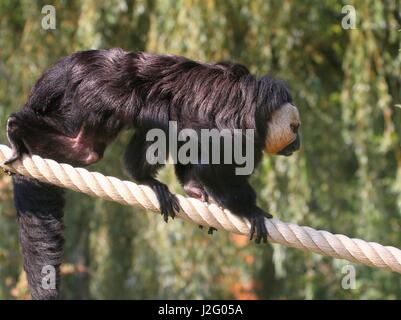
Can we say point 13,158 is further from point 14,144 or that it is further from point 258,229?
point 258,229

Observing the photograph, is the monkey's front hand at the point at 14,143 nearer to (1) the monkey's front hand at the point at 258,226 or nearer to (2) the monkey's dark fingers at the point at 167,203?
(2) the monkey's dark fingers at the point at 167,203

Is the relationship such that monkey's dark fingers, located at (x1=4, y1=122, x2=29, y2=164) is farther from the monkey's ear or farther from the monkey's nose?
the monkey's ear

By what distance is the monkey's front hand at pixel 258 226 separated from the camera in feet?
9.79

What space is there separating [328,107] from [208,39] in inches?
48.3

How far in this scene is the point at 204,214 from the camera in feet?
9.36

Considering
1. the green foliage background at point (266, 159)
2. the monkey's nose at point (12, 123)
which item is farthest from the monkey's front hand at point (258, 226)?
the green foliage background at point (266, 159)

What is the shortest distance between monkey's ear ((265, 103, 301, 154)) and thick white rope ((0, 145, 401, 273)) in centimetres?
43

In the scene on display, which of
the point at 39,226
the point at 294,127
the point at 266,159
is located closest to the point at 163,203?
the point at 39,226

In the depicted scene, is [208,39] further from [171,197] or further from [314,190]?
[171,197]

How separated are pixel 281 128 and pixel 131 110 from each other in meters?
0.64

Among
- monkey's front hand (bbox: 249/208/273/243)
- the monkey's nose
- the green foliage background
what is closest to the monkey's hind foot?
monkey's front hand (bbox: 249/208/273/243)

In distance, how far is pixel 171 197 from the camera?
3.06 m

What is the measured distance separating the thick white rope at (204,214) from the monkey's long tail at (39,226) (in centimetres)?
32

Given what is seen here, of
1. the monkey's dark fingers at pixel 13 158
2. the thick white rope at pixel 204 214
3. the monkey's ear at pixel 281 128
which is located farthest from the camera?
the monkey's ear at pixel 281 128
